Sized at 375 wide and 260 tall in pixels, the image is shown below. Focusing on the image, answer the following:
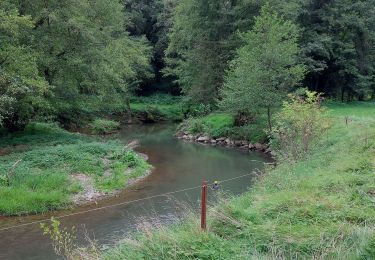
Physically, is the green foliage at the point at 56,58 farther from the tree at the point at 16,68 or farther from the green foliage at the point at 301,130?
the green foliage at the point at 301,130

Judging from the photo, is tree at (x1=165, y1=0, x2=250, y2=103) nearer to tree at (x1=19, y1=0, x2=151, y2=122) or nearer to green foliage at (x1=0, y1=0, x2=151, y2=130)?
green foliage at (x1=0, y1=0, x2=151, y2=130)

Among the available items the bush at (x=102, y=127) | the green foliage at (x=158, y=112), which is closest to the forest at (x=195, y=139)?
the green foliage at (x=158, y=112)

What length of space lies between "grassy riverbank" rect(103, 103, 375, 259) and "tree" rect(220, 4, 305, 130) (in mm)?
15375

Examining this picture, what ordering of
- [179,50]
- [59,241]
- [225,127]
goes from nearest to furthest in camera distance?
1. [59,241]
2. [225,127]
3. [179,50]

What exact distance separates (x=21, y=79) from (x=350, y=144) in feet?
44.2

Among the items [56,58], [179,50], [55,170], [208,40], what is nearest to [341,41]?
[208,40]

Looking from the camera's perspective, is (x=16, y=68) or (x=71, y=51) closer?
(x=16, y=68)

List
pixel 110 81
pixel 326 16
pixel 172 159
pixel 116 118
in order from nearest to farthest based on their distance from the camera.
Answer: pixel 172 159
pixel 110 81
pixel 326 16
pixel 116 118

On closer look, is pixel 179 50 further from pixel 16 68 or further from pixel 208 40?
pixel 16 68

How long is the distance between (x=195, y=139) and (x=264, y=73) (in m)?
7.55

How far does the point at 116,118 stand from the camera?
131 ft

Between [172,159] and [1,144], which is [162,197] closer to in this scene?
[172,159]

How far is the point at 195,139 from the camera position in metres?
30.8

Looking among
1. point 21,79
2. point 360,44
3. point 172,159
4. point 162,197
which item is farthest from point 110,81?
point 360,44
